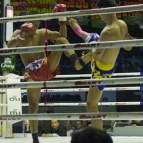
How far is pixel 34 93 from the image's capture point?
3.02 metres

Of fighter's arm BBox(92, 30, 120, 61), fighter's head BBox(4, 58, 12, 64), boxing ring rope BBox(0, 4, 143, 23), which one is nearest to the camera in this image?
boxing ring rope BBox(0, 4, 143, 23)

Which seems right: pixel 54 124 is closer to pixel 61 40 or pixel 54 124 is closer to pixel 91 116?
pixel 61 40

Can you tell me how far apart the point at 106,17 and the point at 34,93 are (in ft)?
2.88

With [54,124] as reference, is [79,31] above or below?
above

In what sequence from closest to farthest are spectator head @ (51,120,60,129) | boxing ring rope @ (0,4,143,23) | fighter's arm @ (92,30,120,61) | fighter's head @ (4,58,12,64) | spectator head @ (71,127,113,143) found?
spectator head @ (71,127,113,143) < boxing ring rope @ (0,4,143,23) < fighter's arm @ (92,30,120,61) < spectator head @ (51,120,60,129) < fighter's head @ (4,58,12,64)

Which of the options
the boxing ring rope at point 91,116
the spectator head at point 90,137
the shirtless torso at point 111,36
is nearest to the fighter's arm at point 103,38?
the shirtless torso at point 111,36

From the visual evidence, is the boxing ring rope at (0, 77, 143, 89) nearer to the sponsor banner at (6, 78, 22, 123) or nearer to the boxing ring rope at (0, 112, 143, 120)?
the boxing ring rope at (0, 112, 143, 120)

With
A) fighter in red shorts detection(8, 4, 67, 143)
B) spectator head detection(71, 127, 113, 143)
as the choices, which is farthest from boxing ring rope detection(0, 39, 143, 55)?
spectator head detection(71, 127, 113, 143)

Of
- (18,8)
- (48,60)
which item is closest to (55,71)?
(48,60)

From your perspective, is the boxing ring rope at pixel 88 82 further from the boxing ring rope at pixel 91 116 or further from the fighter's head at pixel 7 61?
the fighter's head at pixel 7 61

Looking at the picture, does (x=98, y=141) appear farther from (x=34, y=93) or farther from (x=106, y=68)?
(x=34, y=93)

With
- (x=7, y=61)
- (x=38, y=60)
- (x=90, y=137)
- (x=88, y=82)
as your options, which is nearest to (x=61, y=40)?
(x=38, y=60)

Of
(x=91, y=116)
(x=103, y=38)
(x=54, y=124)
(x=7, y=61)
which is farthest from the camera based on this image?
(x=7, y=61)

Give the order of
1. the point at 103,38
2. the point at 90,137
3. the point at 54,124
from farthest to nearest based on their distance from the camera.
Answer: the point at 54,124 → the point at 103,38 → the point at 90,137
